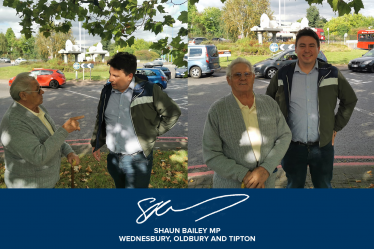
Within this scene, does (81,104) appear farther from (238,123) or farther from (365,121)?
(365,121)

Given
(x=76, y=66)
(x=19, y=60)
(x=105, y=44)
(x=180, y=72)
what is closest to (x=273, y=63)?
(x=180, y=72)

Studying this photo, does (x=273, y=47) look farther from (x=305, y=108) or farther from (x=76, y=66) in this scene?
(x=76, y=66)

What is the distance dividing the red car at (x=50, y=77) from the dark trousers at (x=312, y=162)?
253cm

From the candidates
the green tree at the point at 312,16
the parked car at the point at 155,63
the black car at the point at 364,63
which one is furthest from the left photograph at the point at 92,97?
the black car at the point at 364,63

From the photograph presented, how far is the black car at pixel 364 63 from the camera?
3.56 m

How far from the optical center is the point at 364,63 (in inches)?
143

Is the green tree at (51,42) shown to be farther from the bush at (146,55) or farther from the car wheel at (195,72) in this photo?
the car wheel at (195,72)

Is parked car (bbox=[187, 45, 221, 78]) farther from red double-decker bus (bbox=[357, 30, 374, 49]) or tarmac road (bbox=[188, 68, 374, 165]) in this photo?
red double-decker bus (bbox=[357, 30, 374, 49])

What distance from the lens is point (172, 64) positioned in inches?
129

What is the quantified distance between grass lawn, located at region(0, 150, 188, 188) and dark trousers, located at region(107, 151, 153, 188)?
134 centimetres

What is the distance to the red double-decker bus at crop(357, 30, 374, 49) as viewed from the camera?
3641 mm

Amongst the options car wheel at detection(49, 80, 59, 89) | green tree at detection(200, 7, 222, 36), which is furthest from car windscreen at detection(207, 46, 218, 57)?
car wheel at detection(49, 80, 59, 89)

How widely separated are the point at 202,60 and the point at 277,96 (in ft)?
3.54

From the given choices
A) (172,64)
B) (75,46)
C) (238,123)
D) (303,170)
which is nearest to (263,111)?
(238,123)
